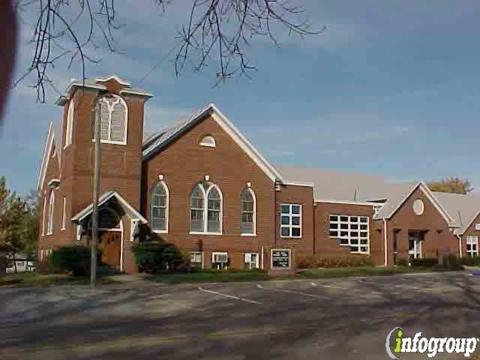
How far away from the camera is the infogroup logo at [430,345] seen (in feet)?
32.4

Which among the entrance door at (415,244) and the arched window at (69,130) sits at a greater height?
the arched window at (69,130)

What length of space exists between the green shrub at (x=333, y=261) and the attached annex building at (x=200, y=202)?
0.79 meters

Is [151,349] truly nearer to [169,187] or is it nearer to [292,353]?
[292,353]

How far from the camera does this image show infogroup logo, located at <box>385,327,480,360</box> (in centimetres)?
988

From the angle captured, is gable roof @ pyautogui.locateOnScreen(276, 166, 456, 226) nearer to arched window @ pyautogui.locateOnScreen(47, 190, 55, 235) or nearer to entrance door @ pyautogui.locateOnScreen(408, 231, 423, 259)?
entrance door @ pyautogui.locateOnScreen(408, 231, 423, 259)

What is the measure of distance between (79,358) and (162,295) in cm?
1162

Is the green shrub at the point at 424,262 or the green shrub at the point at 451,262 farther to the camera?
the green shrub at the point at 424,262

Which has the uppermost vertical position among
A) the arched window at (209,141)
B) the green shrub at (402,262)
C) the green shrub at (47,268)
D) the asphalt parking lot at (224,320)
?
the arched window at (209,141)

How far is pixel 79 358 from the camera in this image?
9.27m

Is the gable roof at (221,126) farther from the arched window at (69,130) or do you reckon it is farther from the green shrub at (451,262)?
the green shrub at (451,262)

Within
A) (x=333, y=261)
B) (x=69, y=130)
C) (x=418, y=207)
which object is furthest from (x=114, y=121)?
(x=418, y=207)

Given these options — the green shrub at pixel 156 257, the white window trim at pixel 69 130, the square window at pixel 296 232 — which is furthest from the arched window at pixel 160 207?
the square window at pixel 296 232

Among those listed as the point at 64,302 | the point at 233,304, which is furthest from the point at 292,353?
the point at 64,302

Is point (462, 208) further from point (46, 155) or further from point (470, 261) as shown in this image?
point (46, 155)
